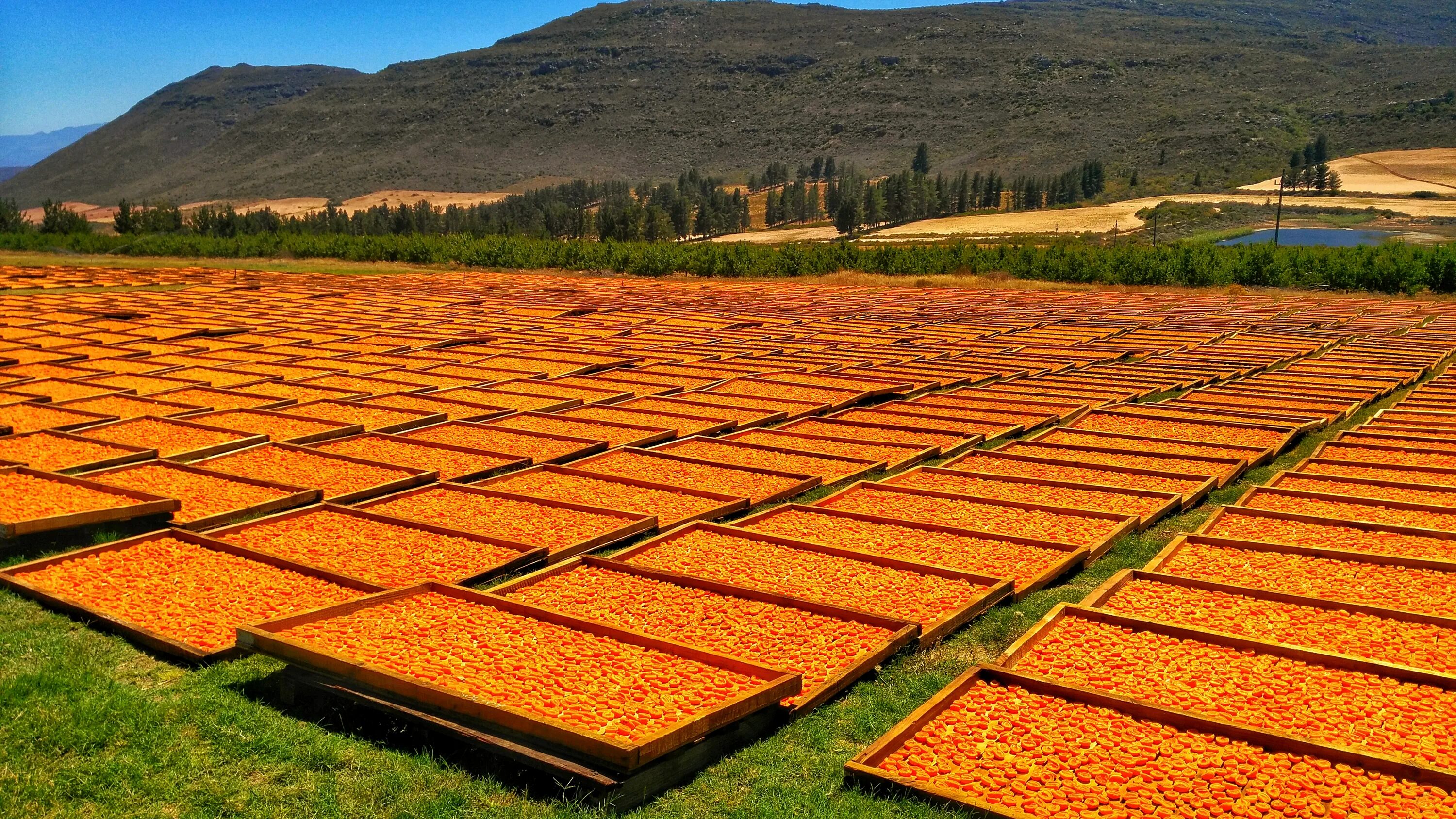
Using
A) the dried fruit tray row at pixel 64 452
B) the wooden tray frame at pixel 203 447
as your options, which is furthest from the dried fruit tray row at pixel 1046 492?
the dried fruit tray row at pixel 64 452

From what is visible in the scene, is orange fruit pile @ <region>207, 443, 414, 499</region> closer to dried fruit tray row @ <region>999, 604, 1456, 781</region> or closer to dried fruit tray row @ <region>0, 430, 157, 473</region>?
dried fruit tray row @ <region>0, 430, 157, 473</region>

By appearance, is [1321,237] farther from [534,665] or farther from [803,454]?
[534,665]

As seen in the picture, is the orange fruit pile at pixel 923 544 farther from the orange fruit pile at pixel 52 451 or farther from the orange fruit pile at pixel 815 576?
the orange fruit pile at pixel 52 451

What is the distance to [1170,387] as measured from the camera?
16188 millimetres

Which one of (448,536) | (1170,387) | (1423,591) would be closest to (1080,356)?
(1170,387)

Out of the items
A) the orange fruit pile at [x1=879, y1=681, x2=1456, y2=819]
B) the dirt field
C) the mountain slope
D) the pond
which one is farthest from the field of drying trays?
the mountain slope

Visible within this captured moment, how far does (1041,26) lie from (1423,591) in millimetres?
181789

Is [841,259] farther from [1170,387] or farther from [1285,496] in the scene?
[1285,496]

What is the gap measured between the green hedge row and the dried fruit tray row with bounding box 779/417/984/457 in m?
30.2

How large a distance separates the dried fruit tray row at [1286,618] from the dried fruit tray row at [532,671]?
9.21 ft

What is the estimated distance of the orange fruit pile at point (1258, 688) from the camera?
4.88 metres

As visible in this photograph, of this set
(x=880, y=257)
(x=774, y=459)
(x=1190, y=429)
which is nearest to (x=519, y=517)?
(x=774, y=459)

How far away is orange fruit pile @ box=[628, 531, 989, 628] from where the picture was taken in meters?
6.73

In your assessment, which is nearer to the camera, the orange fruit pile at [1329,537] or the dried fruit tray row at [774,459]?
the orange fruit pile at [1329,537]
